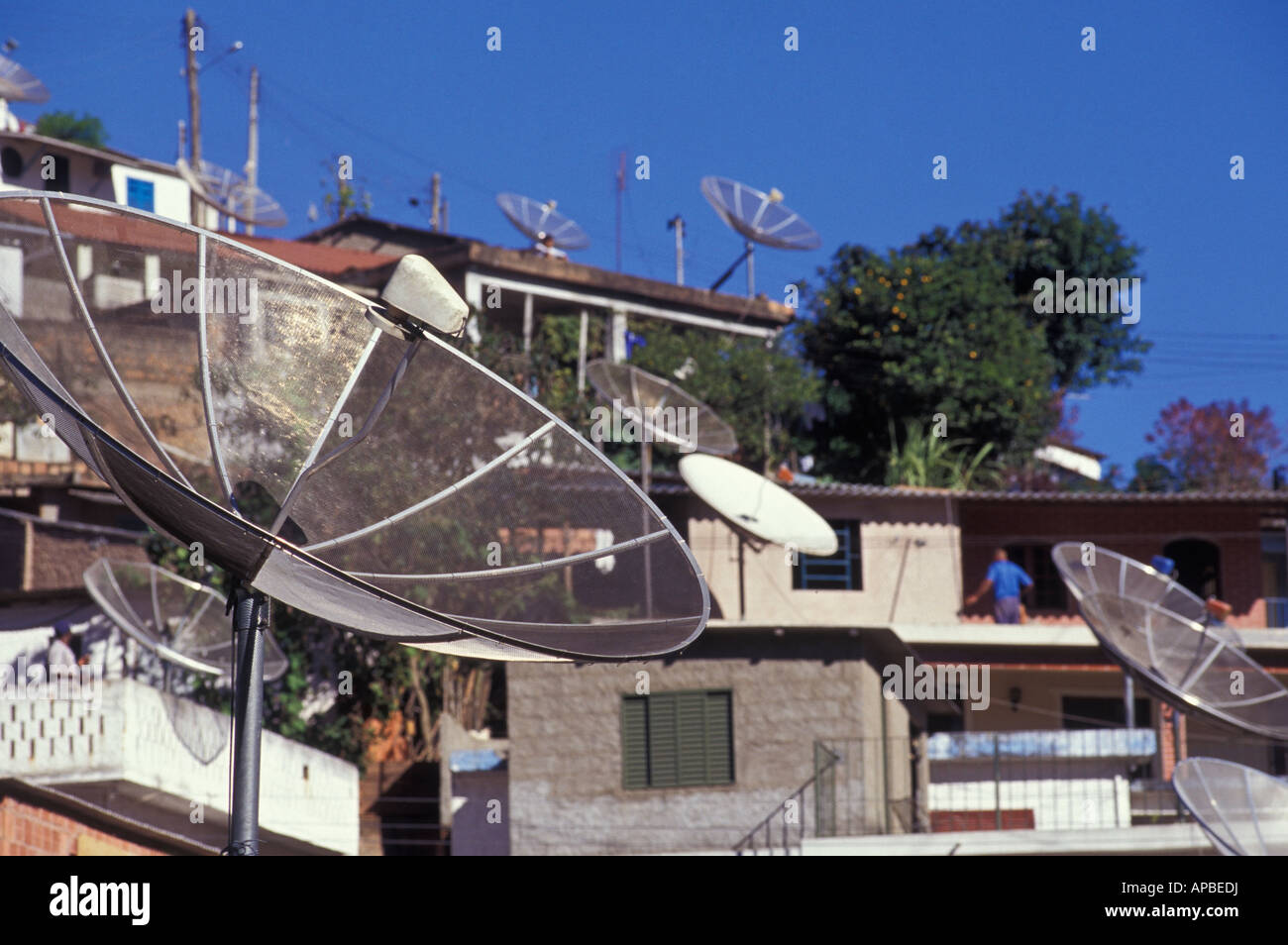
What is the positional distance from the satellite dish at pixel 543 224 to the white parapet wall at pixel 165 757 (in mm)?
15054

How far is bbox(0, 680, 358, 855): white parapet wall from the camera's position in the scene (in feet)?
51.7

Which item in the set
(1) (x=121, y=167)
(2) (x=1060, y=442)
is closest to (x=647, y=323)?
(2) (x=1060, y=442)

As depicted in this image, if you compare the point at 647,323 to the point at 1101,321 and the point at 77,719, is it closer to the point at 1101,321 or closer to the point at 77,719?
the point at 1101,321

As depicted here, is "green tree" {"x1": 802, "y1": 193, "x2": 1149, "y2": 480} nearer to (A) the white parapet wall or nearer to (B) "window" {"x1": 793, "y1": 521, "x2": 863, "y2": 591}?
(B) "window" {"x1": 793, "y1": 521, "x2": 863, "y2": 591}

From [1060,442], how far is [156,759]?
24.4 meters

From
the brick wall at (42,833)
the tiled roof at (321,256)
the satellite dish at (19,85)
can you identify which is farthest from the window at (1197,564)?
the satellite dish at (19,85)

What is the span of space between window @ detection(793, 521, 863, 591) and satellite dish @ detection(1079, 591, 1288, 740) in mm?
6513

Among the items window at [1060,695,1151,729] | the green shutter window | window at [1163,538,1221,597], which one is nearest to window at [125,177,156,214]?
the green shutter window

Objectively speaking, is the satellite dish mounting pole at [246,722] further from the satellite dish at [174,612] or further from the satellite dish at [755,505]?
the satellite dish at [174,612]

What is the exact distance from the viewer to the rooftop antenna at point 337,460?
6.10 m

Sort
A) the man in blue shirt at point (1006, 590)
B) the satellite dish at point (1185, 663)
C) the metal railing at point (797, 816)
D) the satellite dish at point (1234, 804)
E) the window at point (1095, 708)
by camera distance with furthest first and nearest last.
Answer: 1. the window at point (1095, 708)
2. the man in blue shirt at point (1006, 590)
3. the metal railing at point (797, 816)
4. the satellite dish at point (1185, 663)
5. the satellite dish at point (1234, 804)

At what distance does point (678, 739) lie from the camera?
1894cm

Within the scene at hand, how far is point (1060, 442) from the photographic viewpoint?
117 feet
